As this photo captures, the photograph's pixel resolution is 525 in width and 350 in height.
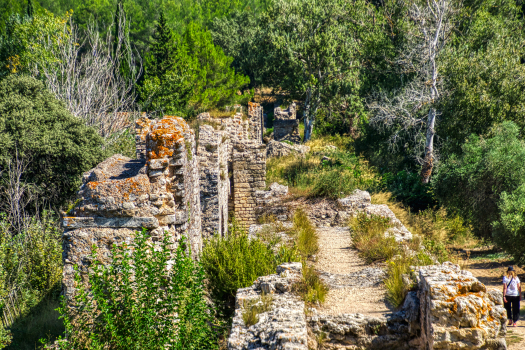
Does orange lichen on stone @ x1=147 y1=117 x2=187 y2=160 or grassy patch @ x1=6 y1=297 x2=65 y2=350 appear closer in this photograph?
orange lichen on stone @ x1=147 y1=117 x2=187 y2=160

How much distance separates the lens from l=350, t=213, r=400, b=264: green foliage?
7891 millimetres

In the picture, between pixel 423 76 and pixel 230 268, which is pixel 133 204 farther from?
pixel 423 76

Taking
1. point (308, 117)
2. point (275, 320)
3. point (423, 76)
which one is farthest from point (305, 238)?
point (308, 117)

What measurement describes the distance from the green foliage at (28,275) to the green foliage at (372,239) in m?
5.57

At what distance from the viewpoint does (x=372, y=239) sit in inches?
341

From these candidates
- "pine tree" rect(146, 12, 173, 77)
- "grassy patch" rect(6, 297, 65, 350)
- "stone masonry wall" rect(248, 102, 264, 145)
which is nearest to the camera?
"grassy patch" rect(6, 297, 65, 350)

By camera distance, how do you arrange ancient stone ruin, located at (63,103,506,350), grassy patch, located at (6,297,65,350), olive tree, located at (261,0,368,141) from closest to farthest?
ancient stone ruin, located at (63,103,506,350)
grassy patch, located at (6,297,65,350)
olive tree, located at (261,0,368,141)

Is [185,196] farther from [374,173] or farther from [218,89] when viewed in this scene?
[218,89]

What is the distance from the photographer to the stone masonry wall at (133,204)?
5.14 meters

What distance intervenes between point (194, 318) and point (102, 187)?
1.90 meters

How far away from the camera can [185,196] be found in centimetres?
588

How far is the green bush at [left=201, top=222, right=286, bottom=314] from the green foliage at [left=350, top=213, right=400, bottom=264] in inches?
86.4

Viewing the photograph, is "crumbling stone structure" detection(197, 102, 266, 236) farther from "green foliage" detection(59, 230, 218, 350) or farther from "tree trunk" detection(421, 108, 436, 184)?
"tree trunk" detection(421, 108, 436, 184)

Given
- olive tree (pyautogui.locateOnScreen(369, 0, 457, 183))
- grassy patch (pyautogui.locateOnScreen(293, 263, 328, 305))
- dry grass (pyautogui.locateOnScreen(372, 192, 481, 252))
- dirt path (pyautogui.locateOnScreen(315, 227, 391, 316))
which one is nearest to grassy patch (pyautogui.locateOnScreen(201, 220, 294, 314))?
grassy patch (pyautogui.locateOnScreen(293, 263, 328, 305))
